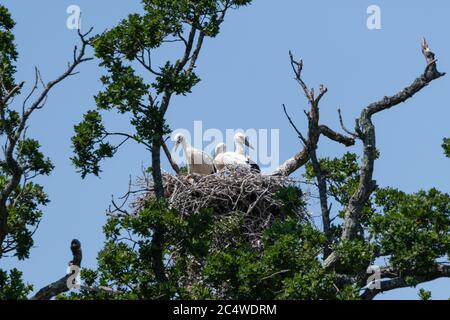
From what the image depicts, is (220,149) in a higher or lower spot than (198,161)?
higher

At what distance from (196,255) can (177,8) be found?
12.5 feet

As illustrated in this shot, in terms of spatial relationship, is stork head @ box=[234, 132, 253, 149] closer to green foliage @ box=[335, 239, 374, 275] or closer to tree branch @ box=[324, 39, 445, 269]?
tree branch @ box=[324, 39, 445, 269]

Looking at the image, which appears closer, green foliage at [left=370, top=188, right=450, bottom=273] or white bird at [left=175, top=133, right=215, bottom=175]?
green foliage at [left=370, top=188, right=450, bottom=273]

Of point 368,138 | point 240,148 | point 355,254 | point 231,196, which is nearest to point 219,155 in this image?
point 240,148

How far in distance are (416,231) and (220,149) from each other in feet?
22.4

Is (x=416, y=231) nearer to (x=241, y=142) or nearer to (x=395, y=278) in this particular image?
(x=395, y=278)

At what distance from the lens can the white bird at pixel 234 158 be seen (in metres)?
38.4

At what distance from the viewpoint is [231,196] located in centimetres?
3734

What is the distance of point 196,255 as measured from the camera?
3353cm

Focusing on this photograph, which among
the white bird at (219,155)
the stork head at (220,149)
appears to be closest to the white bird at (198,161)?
the white bird at (219,155)

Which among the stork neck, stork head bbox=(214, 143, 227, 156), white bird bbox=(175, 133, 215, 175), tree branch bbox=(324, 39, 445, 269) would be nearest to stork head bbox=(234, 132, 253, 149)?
the stork neck

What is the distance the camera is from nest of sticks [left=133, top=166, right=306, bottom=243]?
Result: 121 feet

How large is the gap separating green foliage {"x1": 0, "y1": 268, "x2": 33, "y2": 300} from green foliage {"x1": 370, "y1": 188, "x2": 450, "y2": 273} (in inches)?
189
